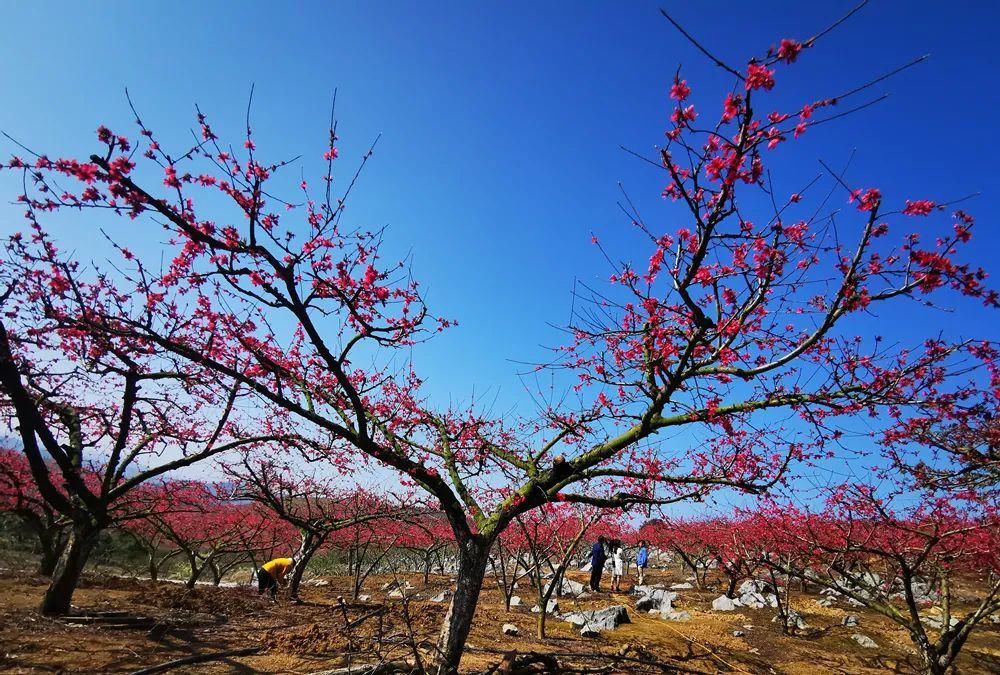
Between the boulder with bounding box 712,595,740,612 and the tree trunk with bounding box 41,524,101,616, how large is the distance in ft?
52.5

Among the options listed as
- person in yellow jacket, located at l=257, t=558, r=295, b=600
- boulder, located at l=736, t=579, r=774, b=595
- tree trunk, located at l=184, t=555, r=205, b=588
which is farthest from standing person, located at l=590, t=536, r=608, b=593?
tree trunk, located at l=184, t=555, r=205, b=588

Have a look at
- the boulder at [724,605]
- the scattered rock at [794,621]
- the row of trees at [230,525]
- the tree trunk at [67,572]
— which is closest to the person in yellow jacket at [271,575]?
the row of trees at [230,525]

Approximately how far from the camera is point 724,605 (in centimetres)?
1512

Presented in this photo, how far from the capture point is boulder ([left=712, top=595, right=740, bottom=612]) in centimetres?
1496

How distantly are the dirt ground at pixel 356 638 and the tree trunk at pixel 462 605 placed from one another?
815 mm

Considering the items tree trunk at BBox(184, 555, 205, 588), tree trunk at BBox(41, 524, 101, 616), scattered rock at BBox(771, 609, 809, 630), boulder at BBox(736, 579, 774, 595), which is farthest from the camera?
boulder at BBox(736, 579, 774, 595)

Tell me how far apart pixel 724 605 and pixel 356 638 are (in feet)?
42.0

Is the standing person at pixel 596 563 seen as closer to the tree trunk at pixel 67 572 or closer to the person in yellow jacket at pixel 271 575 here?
the person in yellow jacket at pixel 271 575

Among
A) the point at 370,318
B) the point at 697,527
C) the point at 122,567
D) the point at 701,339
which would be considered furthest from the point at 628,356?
the point at 122,567

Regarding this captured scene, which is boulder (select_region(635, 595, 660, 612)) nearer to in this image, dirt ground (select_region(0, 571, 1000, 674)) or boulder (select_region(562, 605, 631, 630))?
dirt ground (select_region(0, 571, 1000, 674))

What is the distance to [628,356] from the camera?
5.66 m

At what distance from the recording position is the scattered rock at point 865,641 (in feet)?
36.3

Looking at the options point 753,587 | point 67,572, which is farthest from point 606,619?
point 753,587

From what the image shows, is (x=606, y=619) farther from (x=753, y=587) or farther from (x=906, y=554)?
(x=753, y=587)
